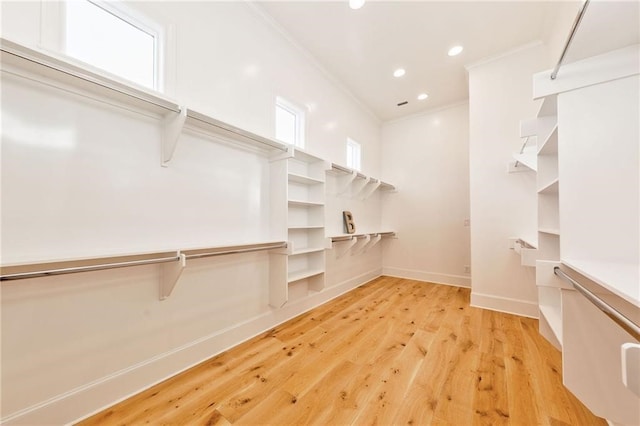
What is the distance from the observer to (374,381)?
1674 millimetres

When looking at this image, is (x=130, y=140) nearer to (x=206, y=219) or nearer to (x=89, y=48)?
(x=89, y=48)

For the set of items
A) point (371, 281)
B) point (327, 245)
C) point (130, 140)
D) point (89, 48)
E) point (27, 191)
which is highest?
point (89, 48)

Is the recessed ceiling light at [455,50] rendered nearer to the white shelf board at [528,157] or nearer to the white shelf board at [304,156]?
the white shelf board at [528,157]

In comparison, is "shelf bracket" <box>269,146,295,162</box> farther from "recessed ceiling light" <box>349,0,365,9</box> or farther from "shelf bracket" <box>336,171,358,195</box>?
"recessed ceiling light" <box>349,0,365,9</box>

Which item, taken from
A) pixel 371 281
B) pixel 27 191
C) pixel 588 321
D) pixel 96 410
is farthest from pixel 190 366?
pixel 371 281

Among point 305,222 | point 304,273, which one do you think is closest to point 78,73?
point 305,222

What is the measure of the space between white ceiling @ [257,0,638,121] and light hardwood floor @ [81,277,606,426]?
3.00m

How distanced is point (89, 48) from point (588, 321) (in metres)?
3.24

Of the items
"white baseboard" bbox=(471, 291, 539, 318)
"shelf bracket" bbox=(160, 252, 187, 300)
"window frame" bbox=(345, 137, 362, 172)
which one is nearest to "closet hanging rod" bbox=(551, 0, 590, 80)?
"shelf bracket" bbox=(160, 252, 187, 300)

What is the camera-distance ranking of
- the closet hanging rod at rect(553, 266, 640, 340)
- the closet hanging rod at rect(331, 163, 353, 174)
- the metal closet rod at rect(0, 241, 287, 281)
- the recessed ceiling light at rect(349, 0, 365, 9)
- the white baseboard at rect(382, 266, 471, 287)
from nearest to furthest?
the closet hanging rod at rect(553, 266, 640, 340), the metal closet rod at rect(0, 241, 287, 281), the recessed ceiling light at rect(349, 0, 365, 9), the closet hanging rod at rect(331, 163, 353, 174), the white baseboard at rect(382, 266, 471, 287)

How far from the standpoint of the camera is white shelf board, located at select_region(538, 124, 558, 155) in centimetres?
161

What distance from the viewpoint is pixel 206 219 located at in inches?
77.5

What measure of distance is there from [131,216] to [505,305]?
4019mm

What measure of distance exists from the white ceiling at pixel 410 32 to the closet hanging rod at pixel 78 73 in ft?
5.64
